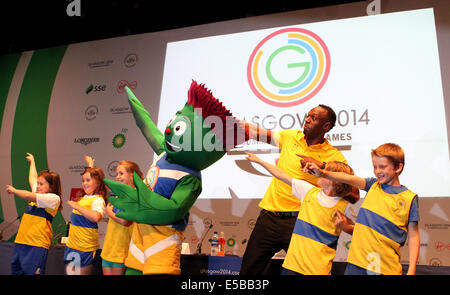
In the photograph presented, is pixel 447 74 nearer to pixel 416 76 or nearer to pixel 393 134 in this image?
pixel 416 76

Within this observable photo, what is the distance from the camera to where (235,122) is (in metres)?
2.59

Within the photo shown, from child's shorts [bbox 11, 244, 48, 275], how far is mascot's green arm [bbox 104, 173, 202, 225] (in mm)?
1879

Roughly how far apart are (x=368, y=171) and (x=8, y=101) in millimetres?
5101

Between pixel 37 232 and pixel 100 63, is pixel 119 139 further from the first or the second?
pixel 37 232

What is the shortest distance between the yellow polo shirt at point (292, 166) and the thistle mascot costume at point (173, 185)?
409mm

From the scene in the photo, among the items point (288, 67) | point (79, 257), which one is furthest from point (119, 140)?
point (288, 67)

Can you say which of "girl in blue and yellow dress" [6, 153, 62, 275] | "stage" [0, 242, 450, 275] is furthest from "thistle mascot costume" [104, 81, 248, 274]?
"girl in blue and yellow dress" [6, 153, 62, 275]

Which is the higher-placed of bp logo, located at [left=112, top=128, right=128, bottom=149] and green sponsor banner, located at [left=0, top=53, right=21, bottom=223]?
green sponsor banner, located at [left=0, top=53, right=21, bottom=223]

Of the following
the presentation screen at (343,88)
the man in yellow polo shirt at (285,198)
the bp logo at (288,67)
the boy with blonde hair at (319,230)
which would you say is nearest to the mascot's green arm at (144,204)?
the boy with blonde hair at (319,230)

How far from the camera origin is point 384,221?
7.25 ft

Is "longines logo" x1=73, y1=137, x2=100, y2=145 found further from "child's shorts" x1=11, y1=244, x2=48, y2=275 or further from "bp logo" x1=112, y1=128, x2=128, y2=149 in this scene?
"child's shorts" x1=11, y1=244, x2=48, y2=275

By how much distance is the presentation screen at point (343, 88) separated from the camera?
388cm

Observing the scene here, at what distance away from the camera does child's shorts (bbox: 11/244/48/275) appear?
365 cm

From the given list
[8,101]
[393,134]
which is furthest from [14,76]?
[393,134]
